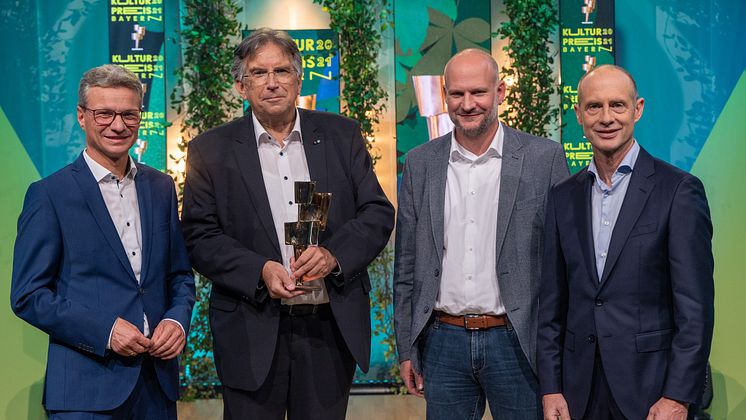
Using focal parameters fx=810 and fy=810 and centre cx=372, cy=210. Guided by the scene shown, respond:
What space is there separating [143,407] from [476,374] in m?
1.13

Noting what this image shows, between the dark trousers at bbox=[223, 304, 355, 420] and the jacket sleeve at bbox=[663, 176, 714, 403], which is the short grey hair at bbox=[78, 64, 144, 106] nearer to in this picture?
the dark trousers at bbox=[223, 304, 355, 420]

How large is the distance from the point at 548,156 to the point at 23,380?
292 cm

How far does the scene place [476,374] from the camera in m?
2.85

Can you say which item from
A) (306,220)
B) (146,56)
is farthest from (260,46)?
(146,56)

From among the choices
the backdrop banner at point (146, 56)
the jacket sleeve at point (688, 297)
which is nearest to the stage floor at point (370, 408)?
the backdrop banner at point (146, 56)

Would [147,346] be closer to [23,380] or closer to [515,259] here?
[515,259]

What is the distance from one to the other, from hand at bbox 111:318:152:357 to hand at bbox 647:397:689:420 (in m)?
1.55

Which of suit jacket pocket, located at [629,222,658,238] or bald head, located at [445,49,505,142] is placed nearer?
suit jacket pocket, located at [629,222,658,238]

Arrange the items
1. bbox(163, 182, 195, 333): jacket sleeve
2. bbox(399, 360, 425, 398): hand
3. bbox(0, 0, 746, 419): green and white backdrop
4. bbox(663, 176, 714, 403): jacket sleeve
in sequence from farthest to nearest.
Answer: bbox(0, 0, 746, 419): green and white backdrop, bbox(399, 360, 425, 398): hand, bbox(163, 182, 195, 333): jacket sleeve, bbox(663, 176, 714, 403): jacket sleeve

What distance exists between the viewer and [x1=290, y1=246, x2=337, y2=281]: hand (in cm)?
265

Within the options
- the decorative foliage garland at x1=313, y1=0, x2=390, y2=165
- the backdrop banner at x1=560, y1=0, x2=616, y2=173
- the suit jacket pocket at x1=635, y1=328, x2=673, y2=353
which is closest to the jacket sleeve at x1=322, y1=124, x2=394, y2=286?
the suit jacket pocket at x1=635, y1=328, x2=673, y2=353

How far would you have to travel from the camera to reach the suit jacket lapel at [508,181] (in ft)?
9.26

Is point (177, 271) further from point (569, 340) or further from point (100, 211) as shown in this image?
point (569, 340)

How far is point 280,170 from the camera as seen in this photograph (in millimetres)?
2939
